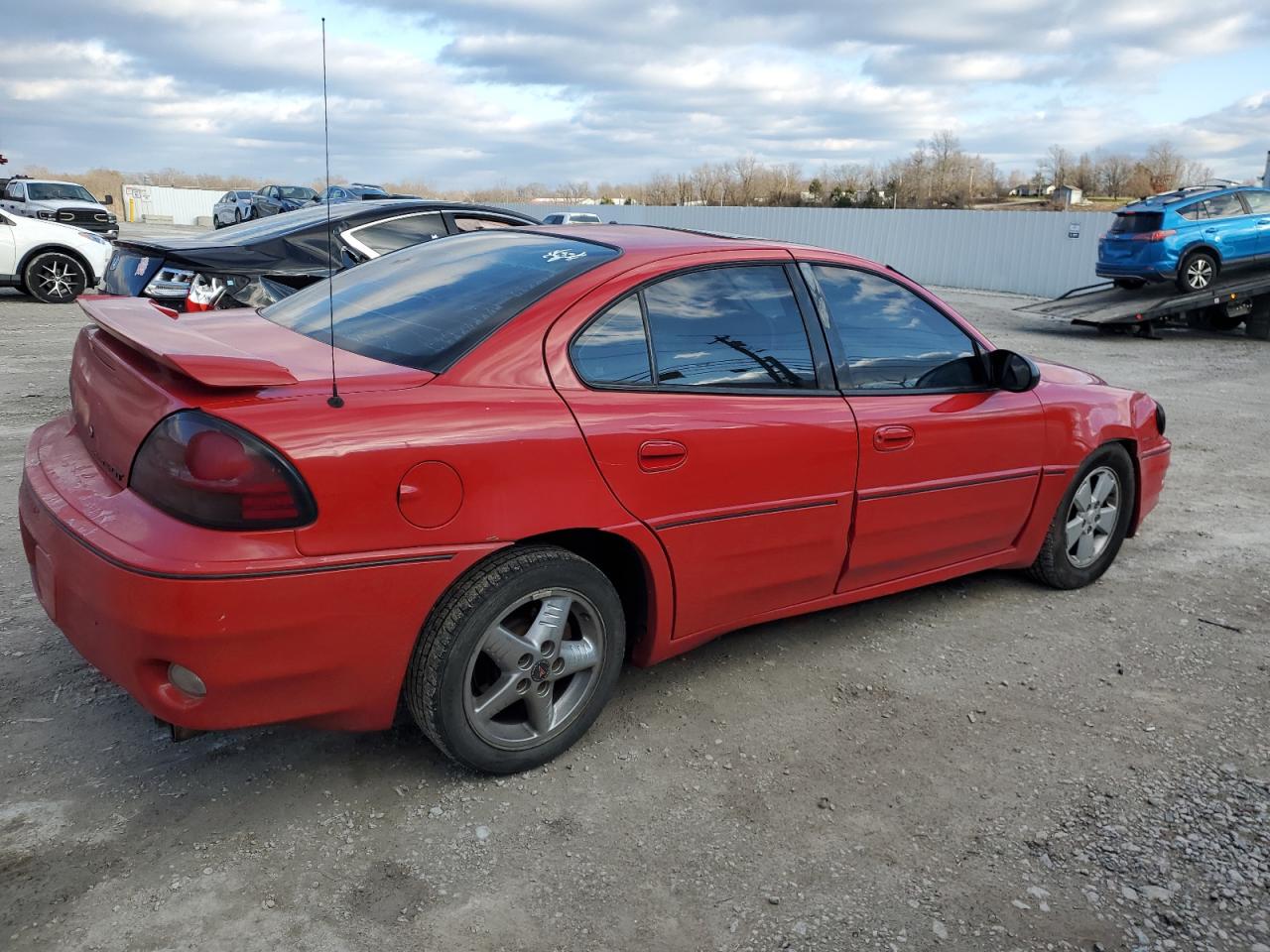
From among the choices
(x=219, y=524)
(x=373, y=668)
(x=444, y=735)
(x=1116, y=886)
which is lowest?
(x=1116, y=886)

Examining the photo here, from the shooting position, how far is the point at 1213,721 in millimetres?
3537

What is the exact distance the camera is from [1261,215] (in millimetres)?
15773

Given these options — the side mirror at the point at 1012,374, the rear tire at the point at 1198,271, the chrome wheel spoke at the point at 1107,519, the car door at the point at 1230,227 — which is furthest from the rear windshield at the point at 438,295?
the car door at the point at 1230,227

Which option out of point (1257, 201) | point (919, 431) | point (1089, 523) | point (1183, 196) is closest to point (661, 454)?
point (919, 431)

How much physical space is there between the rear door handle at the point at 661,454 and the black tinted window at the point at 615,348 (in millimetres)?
207

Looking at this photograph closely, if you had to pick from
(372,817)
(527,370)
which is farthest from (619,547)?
(372,817)

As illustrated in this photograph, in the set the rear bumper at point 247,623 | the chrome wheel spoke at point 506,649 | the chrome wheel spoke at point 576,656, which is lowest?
the chrome wheel spoke at point 576,656

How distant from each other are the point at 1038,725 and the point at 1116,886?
0.88 m

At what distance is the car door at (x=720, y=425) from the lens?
3.02 m

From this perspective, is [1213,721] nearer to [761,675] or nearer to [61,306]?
[761,675]

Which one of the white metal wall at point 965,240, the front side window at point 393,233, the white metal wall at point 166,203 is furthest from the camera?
the white metal wall at point 166,203

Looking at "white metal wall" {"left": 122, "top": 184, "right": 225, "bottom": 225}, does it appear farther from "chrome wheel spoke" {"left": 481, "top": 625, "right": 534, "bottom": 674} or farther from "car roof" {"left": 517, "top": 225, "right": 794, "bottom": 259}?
"chrome wheel spoke" {"left": 481, "top": 625, "right": 534, "bottom": 674}

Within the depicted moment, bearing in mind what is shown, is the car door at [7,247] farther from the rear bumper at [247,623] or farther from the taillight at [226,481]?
the taillight at [226,481]

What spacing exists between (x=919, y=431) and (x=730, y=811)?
159 centimetres
